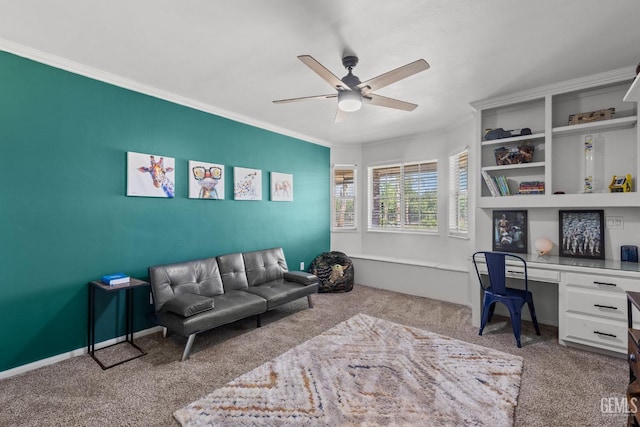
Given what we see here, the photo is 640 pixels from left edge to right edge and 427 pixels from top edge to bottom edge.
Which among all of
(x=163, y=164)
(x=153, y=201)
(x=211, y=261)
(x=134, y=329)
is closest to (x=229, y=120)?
(x=163, y=164)

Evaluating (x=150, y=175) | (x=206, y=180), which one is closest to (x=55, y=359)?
(x=150, y=175)

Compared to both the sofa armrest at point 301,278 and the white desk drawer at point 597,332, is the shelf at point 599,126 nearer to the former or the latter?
the white desk drawer at point 597,332

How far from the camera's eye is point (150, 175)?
3.25m

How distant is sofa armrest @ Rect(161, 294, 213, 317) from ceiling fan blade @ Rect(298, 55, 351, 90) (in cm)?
223

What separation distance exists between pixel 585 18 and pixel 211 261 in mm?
3956

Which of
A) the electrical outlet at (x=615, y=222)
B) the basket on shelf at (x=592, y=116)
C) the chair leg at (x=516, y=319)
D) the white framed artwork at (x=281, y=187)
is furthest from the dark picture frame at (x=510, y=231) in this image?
the white framed artwork at (x=281, y=187)

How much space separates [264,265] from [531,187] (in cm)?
336

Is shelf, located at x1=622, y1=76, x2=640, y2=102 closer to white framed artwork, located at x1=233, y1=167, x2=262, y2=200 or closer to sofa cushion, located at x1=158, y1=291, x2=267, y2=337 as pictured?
sofa cushion, located at x1=158, y1=291, x2=267, y2=337

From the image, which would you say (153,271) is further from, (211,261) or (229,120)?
(229,120)

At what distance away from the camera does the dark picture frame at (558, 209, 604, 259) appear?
314 cm

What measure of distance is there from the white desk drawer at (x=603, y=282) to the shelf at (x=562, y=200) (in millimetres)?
714

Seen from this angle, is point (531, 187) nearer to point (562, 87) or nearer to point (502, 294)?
point (562, 87)

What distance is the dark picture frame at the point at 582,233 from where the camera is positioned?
3.14 m

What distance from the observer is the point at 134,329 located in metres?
3.14
